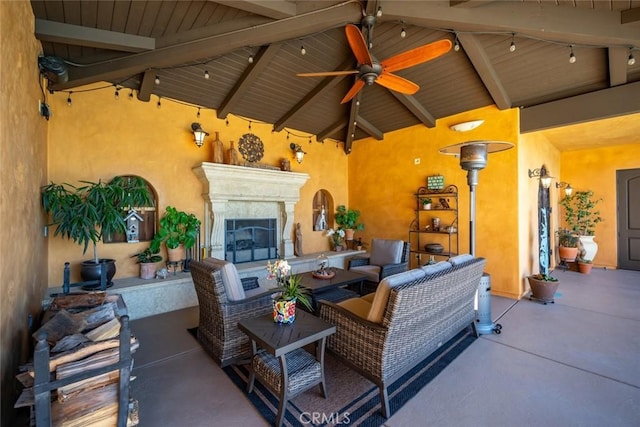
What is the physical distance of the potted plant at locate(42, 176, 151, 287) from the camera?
121 inches

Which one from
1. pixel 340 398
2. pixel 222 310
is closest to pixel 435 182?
pixel 340 398

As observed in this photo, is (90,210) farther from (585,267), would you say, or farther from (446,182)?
(585,267)

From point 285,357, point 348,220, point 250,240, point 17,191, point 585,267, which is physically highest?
point 17,191

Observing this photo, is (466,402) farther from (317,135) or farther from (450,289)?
(317,135)

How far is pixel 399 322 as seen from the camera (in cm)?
200

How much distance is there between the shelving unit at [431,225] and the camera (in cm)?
521

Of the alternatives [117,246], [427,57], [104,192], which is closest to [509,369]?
[427,57]

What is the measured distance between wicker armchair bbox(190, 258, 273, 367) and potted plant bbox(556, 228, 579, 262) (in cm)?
668

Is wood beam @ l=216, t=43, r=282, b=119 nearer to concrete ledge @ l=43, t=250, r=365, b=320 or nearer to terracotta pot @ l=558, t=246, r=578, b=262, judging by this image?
concrete ledge @ l=43, t=250, r=365, b=320

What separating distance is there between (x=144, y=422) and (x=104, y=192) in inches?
104

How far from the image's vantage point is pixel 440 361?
2656 millimetres

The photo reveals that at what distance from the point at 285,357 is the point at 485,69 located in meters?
4.40

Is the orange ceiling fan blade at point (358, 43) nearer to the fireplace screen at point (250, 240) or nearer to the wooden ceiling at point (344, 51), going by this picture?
the wooden ceiling at point (344, 51)

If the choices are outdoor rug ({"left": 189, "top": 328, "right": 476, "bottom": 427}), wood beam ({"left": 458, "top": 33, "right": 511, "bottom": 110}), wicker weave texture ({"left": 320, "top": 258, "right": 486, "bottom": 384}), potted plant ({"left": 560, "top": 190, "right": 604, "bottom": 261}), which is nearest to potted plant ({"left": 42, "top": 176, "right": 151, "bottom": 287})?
outdoor rug ({"left": 189, "top": 328, "right": 476, "bottom": 427})
